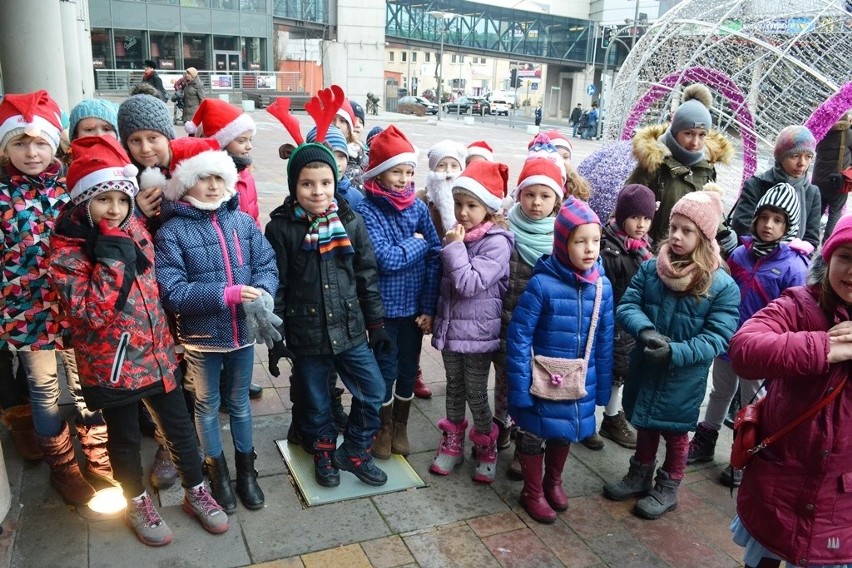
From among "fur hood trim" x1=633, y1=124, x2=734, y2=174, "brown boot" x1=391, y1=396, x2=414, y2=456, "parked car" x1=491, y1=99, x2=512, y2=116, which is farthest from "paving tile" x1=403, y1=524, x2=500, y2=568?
"parked car" x1=491, y1=99, x2=512, y2=116

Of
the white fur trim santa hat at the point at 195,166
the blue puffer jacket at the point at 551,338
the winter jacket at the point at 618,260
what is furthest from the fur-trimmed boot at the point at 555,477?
the white fur trim santa hat at the point at 195,166

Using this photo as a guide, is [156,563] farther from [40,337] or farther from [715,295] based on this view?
[715,295]

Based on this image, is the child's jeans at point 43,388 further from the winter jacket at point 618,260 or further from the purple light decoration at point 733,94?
the purple light decoration at point 733,94

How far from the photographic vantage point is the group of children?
9.57 feet

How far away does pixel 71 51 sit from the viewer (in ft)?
34.2

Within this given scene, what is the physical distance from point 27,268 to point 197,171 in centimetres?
94

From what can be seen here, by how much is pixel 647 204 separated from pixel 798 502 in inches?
76.3

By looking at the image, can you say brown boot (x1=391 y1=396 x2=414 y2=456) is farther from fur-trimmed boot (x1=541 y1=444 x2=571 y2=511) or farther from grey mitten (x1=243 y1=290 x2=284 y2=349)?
grey mitten (x1=243 y1=290 x2=284 y2=349)

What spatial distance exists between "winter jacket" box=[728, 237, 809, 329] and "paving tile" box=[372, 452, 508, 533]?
1.81 metres

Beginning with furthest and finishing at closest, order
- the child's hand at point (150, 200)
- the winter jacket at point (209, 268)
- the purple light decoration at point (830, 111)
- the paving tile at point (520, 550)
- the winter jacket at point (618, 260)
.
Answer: the purple light decoration at point (830, 111) < the winter jacket at point (618, 260) < the child's hand at point (150, 200) < the paving tile at point (520, 550) < the winter jacket at point (209, 268)

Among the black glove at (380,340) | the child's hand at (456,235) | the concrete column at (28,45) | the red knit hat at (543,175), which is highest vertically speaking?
the concrete column at (28,45)

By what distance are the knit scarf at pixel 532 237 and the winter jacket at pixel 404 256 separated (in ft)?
1.46

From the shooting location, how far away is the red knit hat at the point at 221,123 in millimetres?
3838

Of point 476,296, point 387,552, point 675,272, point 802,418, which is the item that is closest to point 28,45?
point 476,296
